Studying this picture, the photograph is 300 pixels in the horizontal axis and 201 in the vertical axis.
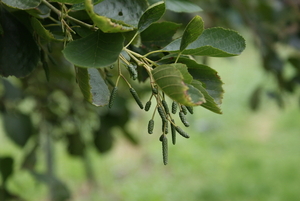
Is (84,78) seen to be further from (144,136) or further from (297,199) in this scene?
(144,136)

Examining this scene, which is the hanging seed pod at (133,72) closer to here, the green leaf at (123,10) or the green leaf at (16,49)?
the green leaf at (123,10)

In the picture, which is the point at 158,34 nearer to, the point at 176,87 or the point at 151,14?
the point at 151,14

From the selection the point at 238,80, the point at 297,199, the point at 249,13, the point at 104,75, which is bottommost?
the point at 297,199

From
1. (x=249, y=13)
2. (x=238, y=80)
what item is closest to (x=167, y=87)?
(x=249, y=13)

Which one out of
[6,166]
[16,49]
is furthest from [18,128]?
[16,49]

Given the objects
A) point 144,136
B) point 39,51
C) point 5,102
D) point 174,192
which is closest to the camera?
point 39,51

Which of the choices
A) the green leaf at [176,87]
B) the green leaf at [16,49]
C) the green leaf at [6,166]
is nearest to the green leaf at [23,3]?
the green leaf at [16,49]
